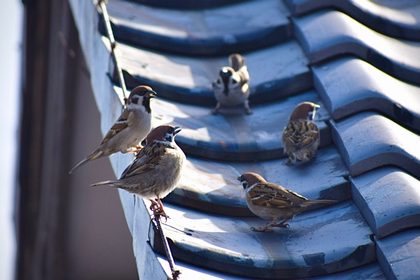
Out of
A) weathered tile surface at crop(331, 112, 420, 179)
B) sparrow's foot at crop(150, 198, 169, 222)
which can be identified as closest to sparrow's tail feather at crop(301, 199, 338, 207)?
weathered tile surface at crop(331, 112, 420, 179)

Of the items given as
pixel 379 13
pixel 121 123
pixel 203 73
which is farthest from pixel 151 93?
pixel 379 13

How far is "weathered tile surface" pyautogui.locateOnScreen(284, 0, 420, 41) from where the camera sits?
319cm

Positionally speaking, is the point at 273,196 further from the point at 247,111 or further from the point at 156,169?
the point at 247,111

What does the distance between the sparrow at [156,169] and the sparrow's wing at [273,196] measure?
0.33 meters

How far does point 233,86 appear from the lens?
3.03 metres

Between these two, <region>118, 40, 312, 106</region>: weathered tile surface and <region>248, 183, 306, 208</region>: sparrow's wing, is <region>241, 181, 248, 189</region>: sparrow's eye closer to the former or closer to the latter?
<region>248, 183, 306, 208</region>: sparrow's wing

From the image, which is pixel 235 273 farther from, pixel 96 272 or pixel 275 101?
pixel 96 272

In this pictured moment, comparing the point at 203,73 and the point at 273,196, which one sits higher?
the point at 203,73

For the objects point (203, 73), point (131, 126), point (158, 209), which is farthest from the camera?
point (203, 73)

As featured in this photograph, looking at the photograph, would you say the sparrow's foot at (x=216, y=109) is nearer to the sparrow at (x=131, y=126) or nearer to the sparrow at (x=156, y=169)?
the sparrow at (x=131, y=126)

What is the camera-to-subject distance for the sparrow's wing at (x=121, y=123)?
278cm

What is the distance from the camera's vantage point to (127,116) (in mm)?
2838

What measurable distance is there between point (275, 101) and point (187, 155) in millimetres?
631

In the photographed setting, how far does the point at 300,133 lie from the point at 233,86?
0.48 metres
